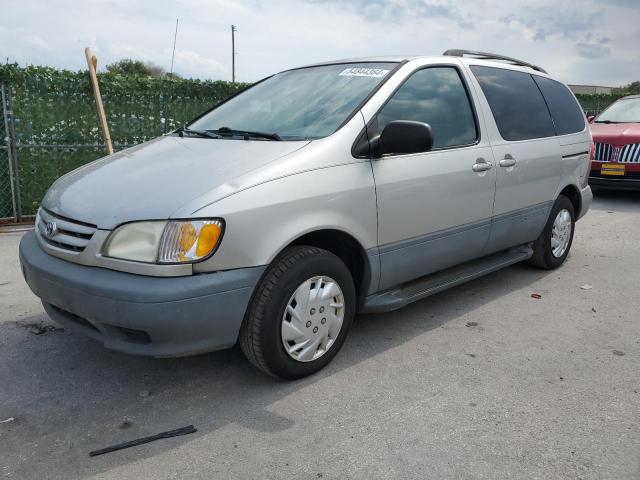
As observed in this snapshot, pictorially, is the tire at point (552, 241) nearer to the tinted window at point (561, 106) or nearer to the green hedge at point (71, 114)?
the tinted window at point (561, 106)

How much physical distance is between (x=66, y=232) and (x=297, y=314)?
1.22 m

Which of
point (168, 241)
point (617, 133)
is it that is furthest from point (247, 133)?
point (617, 133)

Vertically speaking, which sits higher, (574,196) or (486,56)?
(486,56)

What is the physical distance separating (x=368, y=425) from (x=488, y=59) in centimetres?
312

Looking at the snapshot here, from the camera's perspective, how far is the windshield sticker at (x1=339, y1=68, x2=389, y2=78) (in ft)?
11.4

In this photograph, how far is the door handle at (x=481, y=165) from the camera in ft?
12.3

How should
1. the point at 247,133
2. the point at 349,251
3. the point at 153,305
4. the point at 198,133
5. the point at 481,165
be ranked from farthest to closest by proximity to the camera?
the point at 481,165, the point at 198,133, the point at 247,133, the point at 349,251, the point at 153,305

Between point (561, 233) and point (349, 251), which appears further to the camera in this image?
point (561, 233)

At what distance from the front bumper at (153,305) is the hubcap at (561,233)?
10.8ft

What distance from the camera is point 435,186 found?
3.45m

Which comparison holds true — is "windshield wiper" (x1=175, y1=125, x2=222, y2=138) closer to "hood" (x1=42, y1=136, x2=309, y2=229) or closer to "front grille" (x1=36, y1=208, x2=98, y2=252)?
"hood" (x1=42, y1=136, x2=309, y2=229)

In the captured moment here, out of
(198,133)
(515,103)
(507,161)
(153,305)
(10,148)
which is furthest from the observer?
(10,148)

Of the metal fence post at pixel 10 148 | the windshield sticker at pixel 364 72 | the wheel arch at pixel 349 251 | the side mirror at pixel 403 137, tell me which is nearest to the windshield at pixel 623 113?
the windshield sticker at pixel 364 72

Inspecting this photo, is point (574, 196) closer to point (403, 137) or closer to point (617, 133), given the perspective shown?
point (403, 137)
